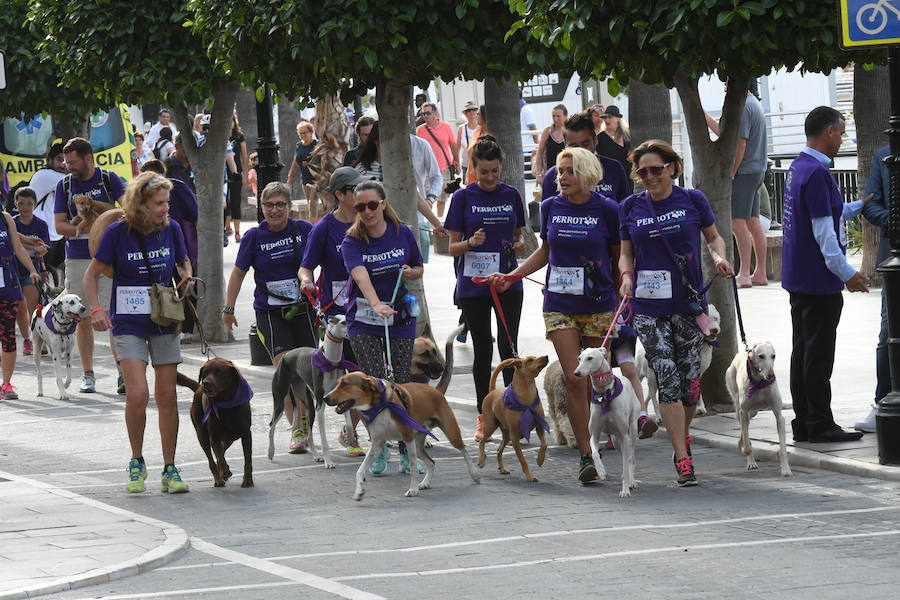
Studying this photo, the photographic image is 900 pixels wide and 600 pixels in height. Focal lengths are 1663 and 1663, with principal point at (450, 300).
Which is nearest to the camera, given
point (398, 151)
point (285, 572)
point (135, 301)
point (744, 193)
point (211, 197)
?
point (285, 572)

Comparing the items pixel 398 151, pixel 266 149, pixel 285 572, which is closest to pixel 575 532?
pixel 285 572

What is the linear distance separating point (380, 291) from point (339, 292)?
0.71 m

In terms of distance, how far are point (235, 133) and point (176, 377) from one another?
62.4 ft

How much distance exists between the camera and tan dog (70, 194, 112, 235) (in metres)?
14.4

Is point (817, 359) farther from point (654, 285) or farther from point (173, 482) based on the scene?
point (173, 482)

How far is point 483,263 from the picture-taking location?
38.3 ft

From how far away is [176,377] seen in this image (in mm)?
10531

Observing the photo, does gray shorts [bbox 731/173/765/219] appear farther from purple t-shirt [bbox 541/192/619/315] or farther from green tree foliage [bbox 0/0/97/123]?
purple t-shirt [bbox 541/192/619/315]

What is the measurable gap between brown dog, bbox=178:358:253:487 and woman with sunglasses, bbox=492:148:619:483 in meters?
1.98

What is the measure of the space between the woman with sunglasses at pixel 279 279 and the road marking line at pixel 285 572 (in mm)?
3182

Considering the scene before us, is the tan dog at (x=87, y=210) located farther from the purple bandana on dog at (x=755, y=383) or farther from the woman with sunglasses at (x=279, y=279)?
the purple bandana on dog at (x=755, y=383)

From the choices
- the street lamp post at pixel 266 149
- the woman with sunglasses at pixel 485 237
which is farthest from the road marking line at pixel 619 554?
the street lamp post at pixel 266 149

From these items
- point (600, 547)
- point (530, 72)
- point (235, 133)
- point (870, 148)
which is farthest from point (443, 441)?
point (235, 133)

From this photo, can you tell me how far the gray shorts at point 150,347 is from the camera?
10336mm
